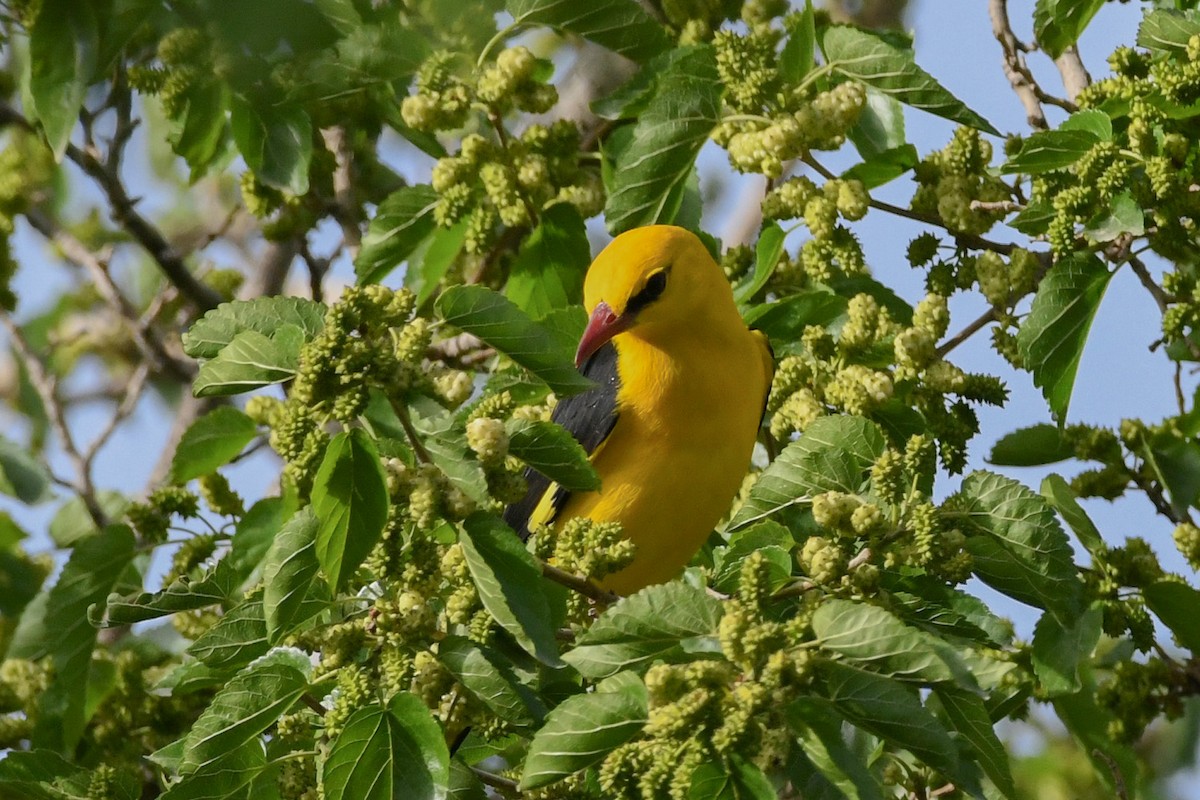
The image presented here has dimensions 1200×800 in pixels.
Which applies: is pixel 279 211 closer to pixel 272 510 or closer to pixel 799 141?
pixel 272 510

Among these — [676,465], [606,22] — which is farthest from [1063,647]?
[606,22]

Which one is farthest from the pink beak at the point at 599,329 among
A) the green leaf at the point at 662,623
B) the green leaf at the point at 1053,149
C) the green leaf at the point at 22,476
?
the green leaf at the point at 22,476

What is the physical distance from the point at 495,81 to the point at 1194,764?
130 inches

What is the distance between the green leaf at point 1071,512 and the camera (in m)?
3.21

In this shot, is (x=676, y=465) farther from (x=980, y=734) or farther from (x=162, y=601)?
(x=162, y=601)

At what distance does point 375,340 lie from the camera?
253cm

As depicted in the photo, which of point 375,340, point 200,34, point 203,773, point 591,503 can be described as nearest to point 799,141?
point 591,503

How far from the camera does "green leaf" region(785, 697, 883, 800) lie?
7.74 ft

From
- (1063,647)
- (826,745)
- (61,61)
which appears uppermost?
(61,61)

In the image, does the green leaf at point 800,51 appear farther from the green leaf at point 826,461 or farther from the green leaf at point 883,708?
the green leaf at point 883,708

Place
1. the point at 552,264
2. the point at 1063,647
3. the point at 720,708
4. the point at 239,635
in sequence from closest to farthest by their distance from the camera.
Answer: the point at 720,708 < the point at 239,635 < the point at 1063,647 < the point at 552,264

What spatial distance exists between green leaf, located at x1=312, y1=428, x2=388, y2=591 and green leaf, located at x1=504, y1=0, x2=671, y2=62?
1.68 meters

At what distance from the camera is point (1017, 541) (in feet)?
9.13

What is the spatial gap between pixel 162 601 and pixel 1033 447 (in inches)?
87.4
